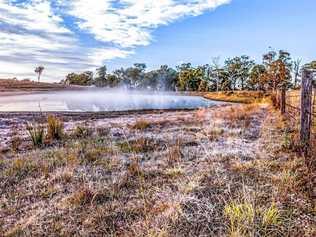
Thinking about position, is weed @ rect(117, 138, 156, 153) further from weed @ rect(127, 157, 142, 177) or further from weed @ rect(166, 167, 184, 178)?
weed @ rect(166, 167, 184, 178)

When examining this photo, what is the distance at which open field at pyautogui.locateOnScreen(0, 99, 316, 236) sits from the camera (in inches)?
162

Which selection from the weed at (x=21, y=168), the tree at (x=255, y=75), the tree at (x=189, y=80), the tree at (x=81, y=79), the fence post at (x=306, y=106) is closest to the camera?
the weed at (x=21, y=168)

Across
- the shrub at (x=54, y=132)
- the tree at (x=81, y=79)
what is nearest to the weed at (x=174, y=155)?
the shrub at (x=54, y=132)

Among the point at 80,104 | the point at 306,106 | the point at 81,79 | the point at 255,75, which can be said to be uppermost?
the point at 255,75

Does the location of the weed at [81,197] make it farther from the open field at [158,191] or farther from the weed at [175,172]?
the weed at [175,172]

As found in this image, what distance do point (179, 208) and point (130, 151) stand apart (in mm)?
3800

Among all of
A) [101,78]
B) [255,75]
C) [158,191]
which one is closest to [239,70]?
[255,75]

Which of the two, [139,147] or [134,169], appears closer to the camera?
[134,169]

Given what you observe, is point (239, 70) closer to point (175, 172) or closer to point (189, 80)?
point (189, 80)

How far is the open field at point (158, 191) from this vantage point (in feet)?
13.5

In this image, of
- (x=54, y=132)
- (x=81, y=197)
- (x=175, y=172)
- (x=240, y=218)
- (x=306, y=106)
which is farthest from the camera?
(x=54, y=132)

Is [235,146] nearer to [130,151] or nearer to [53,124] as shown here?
[130,151]

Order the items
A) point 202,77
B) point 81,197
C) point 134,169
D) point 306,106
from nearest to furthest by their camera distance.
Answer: point 81,197 → point 134,169 → point 306,106 → point 202,77

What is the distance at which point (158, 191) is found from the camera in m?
5.21
